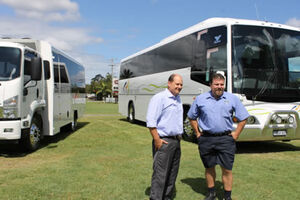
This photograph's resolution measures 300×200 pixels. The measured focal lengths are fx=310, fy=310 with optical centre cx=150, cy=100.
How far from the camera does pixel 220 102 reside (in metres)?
4.18

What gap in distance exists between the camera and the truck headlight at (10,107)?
6972mm

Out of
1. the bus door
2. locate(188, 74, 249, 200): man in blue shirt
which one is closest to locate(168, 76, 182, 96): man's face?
locate(188, 74, 249, 200): man in blue shirt

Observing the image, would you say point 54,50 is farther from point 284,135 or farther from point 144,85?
point 284,135

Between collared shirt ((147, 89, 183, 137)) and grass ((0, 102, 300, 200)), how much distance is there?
1.19 metres

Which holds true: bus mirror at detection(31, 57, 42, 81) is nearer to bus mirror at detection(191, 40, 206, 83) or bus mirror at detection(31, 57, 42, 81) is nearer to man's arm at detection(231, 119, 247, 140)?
bus mirror at detection(191, 40, 206, 83)

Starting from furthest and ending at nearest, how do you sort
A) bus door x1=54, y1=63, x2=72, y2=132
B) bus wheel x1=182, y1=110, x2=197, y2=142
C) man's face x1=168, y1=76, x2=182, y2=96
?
bus wheel x1=182, y1=110, x2=197, y2=142 → bus door x1=54, y1=63, x2=72, y2=132 → man's face x1=168, y1=76, x2=182, y2=96

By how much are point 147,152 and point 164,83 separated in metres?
4.49

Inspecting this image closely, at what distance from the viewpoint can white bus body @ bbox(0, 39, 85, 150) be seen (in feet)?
23.0

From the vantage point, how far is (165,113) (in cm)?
401

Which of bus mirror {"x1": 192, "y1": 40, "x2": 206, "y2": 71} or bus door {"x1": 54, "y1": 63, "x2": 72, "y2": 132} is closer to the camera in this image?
bus mirror {"x1": 192, "y1": 40, "x2": 206, "y2": 71}

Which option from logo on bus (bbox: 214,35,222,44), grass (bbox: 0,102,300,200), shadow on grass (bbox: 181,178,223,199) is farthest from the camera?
logo on bus (bbox: 214,35,222,44)

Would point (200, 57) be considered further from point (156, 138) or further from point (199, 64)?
point (156, 138)

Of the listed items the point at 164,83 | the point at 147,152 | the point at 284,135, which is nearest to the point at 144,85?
the point at 164,83

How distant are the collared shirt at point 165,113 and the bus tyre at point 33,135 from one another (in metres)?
4.67
